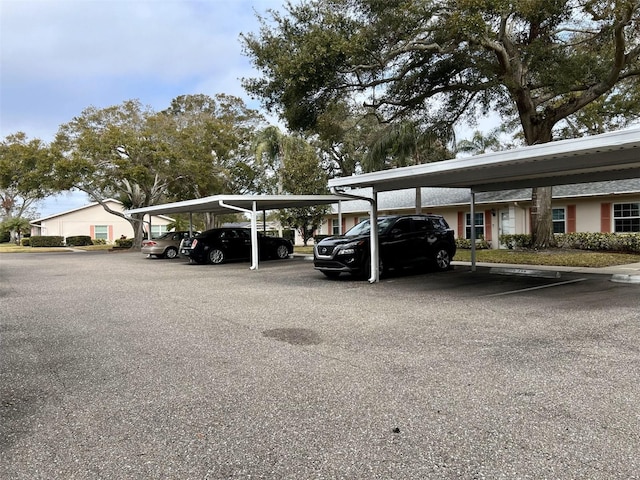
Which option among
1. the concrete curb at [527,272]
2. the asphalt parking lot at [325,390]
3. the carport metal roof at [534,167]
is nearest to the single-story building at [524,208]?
the carport metal roof at [534,167]

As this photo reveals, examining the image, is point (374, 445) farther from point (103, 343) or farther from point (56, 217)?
point (56, 217)

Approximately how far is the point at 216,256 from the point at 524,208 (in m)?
14.5

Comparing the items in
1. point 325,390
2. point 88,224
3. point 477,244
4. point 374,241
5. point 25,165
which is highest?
point 25,165

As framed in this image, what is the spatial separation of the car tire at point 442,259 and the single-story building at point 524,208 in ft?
10.9

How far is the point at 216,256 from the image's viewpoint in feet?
61.3

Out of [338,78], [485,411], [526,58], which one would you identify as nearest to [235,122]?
[338,78]

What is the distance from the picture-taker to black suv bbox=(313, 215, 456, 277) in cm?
1219

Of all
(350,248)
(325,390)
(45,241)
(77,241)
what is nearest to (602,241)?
(350,248)

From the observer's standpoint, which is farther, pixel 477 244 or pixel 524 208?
pixel 477 244

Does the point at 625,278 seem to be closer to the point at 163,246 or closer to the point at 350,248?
the point at 350,248

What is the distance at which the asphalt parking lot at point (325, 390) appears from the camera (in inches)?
117

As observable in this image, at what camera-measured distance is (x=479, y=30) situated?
38.1 ft

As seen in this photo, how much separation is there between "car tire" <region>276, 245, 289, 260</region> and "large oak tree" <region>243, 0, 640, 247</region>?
5.77 meters

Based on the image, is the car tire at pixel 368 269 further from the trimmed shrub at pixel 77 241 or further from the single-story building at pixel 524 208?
the trimmed shrub at pixel 77 241
